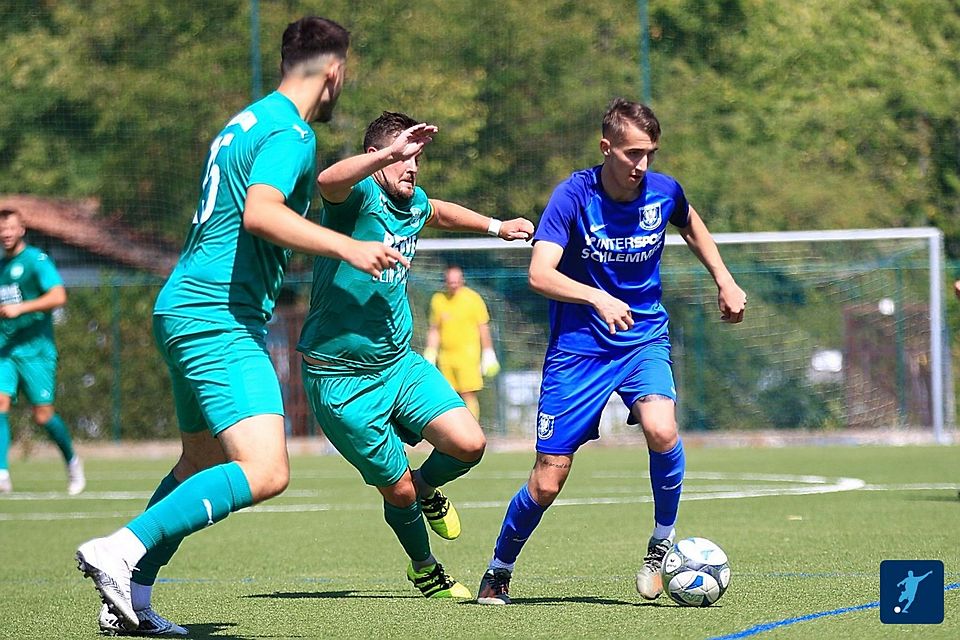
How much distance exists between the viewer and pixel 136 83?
23.2 meters

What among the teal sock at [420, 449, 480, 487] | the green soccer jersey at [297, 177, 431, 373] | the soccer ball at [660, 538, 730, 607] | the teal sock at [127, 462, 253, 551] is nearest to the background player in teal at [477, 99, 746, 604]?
the soccer ball at [660, 538, 730, 607]

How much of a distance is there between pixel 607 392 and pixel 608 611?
962 mm

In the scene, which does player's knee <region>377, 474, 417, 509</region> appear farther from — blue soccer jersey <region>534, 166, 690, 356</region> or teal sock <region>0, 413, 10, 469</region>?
teal sock <region>0, 413, 10, 469</region>

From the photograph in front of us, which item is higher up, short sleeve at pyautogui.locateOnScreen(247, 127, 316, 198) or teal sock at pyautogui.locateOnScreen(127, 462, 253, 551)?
short sleeve at pyautogui.locateOnScreen(247, 127, 316, 198)

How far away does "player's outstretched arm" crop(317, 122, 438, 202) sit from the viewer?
5504 mm

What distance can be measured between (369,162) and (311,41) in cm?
59

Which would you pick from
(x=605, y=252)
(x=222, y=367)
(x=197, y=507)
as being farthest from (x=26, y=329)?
(x=197, y=507)

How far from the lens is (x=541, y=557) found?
815cm

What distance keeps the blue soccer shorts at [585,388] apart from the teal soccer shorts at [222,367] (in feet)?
5.20

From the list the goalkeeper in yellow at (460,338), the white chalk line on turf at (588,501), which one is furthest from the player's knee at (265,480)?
the goalkeeper in yellow at (460,338)

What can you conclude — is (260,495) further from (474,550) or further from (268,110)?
(474,550)

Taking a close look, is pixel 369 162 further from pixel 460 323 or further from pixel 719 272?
pixel 460 323

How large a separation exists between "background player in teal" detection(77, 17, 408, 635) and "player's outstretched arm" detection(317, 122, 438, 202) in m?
0.27

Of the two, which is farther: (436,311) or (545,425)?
(436,311)
